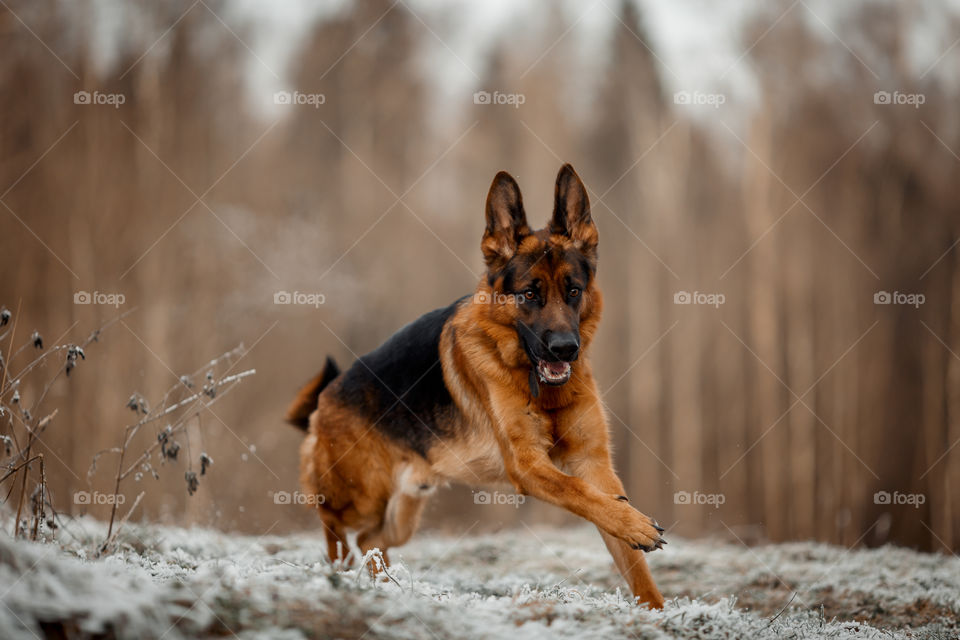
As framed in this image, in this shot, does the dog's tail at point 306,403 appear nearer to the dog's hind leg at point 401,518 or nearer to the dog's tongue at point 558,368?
the dog's hind leg at point 401,518

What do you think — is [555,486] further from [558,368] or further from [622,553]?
[558,368]

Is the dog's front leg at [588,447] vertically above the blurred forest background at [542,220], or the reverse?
the blurred forest background at [542,220]

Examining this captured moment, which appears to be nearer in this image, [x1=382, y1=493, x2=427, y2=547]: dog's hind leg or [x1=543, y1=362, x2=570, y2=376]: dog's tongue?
[x1=543, y1=362, x2=570, y2=376]: dog's tongue

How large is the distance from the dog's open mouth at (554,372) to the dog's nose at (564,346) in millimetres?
201

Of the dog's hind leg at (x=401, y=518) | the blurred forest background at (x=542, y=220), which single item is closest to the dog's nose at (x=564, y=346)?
the dog's hind leg at (x=401, y=518)

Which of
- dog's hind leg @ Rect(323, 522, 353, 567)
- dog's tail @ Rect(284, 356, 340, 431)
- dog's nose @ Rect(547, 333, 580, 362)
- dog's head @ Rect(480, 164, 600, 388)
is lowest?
dog's hind leg @ Rect(323, 522, 353, 567)

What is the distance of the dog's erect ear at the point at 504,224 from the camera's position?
5078 mm

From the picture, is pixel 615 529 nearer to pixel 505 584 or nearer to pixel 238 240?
pixel 505 584

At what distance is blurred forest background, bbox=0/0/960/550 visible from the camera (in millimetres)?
13703


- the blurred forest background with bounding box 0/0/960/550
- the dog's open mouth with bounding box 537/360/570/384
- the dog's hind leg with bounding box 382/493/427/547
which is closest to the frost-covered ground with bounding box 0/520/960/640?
the dog's hind leg with bounding box 382/493/427/547

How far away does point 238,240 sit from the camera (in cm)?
1593

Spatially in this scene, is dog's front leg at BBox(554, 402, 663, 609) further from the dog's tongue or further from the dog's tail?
the dog's tail

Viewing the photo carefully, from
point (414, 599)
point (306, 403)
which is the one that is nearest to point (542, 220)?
point (306, 403)

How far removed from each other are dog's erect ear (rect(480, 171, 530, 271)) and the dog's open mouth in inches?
34.2
